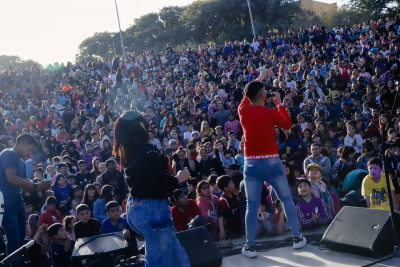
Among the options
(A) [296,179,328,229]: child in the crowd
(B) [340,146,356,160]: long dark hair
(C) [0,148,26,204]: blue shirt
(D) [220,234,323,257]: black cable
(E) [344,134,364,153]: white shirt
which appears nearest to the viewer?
(C) [0,148,26,204]: blue shirt

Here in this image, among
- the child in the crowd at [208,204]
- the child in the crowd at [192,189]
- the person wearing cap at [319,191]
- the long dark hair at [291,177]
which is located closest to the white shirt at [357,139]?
the long dark hair at [291,177]

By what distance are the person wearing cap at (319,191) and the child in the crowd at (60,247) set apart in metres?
3.32

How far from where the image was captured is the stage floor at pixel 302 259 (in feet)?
13.6

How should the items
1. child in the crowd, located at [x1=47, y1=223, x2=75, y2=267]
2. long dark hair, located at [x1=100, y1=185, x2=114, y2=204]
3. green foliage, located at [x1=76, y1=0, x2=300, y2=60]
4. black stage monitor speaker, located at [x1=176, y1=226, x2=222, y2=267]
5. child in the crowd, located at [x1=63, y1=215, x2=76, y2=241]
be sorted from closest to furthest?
1. black stage monitor speaker, located at [x1=176, y1=226, x2=222, y2=267]
2. child in the crowd, located at [x1=47, y1=223, x2=75, y2=267]
3. child in the crowd, located at [x1=63, y1=215, x2=76, y2=241]
4. long dark hair, located at [x1=100, y1=185, x2=114, y2=204]
5. green foliage, located at [x1=76, y1=0, x2=300, y2=60]

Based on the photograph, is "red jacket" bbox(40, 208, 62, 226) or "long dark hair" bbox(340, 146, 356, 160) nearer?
"red jacket" bbox(40, 208, 62, 226)

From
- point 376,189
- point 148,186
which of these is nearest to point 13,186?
point 148,186

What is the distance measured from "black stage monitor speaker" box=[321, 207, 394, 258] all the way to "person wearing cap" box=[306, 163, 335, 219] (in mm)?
1381

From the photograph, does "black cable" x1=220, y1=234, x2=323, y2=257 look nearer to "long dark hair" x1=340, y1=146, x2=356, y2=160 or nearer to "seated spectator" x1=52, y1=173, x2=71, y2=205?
"long dark hair" x1=340, y1=146, x2=356, y2=160

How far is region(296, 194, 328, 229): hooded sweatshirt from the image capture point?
575 centimetres

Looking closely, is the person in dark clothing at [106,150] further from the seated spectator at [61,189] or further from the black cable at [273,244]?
the black cable at [273,244]

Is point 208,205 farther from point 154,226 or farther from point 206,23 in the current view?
point 206,23

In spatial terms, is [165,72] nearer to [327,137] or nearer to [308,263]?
[327,137]

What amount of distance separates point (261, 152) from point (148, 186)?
146cm

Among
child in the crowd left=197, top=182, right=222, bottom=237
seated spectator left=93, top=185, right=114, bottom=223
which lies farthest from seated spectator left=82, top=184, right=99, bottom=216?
child in the crowd left=197, top=182, right=222, bottom=237
